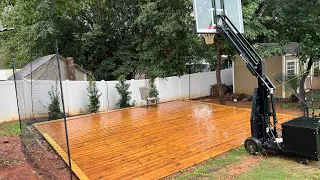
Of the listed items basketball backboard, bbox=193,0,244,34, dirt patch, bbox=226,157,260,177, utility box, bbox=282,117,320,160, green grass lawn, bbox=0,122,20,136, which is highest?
basketball backboard, bbox=193,0,244,34

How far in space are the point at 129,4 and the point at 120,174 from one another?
36.5 feet

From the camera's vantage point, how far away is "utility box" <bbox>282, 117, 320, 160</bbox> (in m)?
3.76

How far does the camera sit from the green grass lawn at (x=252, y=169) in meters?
3.62

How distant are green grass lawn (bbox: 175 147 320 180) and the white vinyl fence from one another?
4.66 meters

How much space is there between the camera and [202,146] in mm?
5012

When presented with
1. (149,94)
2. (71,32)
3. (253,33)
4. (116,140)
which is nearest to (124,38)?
(71,32)

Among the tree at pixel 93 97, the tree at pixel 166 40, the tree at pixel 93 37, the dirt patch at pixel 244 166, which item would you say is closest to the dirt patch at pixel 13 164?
the dirt patch at pixel 244 166

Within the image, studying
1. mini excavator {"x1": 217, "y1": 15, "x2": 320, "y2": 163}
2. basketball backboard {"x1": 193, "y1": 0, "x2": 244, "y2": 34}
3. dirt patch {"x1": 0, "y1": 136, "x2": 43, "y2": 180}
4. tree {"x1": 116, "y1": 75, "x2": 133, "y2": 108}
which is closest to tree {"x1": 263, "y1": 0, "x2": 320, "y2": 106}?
basketball backboard {"x1": 193, "y1": 0, "x2": 244, "y2": 34}

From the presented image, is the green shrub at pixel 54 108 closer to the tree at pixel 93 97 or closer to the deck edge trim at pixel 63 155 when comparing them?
the deck edge trim at pixel 63 155

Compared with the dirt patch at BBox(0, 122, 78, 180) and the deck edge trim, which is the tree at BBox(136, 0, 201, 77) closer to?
the deck edge trim

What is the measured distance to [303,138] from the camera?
3846 millimetres

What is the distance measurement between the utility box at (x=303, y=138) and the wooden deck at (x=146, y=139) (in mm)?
1155

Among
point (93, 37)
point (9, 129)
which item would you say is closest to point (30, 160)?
point (9, 129)

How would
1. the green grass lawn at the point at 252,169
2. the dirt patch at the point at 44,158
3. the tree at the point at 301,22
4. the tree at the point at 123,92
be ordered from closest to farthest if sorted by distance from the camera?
the green grass lawn at the point at 252,169 → the dirt patch at the point at 44,158 → the tree at the point at 301,22 → the tree at the point at 123,92
